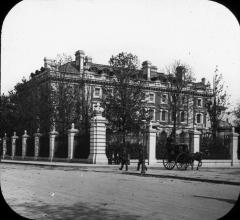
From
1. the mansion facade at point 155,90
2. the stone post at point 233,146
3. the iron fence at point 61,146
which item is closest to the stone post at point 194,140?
the stone post at point 233,146

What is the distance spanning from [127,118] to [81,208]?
30.3 metres

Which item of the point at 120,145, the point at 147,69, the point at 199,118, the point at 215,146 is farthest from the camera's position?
Result: the point at 147,69

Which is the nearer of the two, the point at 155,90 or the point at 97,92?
the point at 97,92

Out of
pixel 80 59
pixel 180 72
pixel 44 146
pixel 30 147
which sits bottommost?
pixel 30 147

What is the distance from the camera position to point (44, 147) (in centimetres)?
3189

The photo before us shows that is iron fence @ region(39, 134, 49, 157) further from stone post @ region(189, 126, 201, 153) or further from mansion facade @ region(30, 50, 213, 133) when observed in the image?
mansion facade @ region(30, 50, 213, 133)

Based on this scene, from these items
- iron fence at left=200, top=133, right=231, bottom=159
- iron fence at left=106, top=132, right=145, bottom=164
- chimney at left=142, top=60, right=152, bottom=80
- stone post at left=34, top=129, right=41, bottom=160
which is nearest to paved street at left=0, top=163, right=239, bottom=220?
iron fence at left=106, top=132, right=145, bottom=164

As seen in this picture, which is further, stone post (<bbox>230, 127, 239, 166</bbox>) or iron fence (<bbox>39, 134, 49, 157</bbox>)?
iron fence (<bbox>39, 134, 49, 157</bbox>)

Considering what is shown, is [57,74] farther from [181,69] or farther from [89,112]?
[181,69]

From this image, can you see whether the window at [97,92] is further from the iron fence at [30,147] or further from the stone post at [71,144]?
the stone post at [71,144]

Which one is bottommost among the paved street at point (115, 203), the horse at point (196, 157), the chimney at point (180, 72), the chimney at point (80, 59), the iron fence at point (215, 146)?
the paved street at point (115, 203)

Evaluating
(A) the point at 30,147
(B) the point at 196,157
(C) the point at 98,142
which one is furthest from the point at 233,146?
(A) the point at 30,147

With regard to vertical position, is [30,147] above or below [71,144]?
below

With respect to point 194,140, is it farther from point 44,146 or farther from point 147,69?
point 147,69
